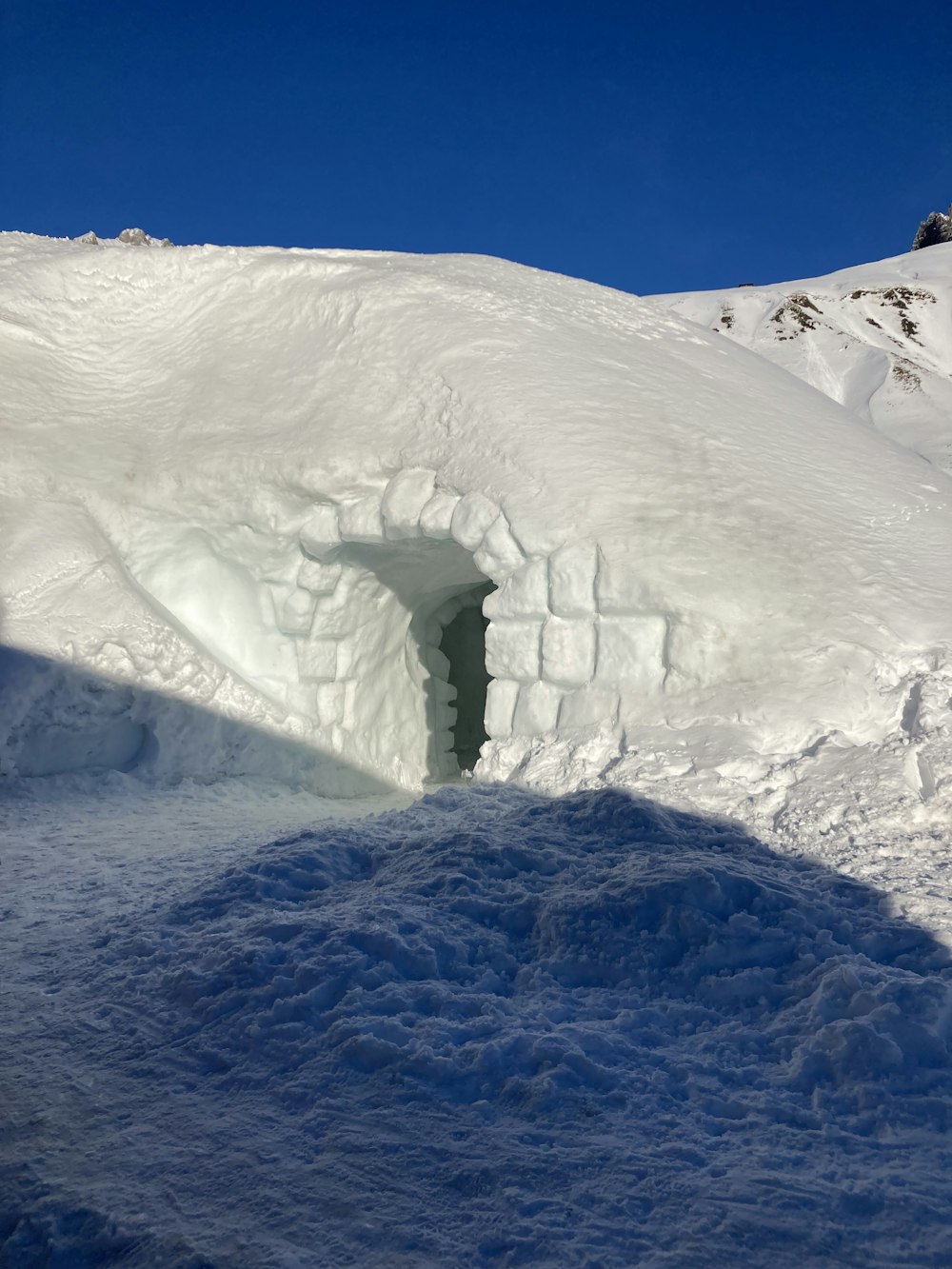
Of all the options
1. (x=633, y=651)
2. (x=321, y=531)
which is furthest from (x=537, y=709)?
(x=321, y=531)

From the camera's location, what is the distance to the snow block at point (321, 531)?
5992mm

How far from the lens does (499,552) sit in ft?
17.1

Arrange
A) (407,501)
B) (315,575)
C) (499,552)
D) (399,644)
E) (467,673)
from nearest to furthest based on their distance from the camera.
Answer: (499,552)
(407,501)
(315,575)
(399,644)
(467,673)

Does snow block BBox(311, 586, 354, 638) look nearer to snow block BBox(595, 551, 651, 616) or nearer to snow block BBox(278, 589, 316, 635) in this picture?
snow block BBox(278, 589, 316, 635)

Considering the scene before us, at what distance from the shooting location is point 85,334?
6809mm

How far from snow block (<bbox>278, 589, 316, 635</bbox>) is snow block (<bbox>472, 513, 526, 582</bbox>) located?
151 cm

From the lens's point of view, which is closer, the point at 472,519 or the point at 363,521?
the point at 472,519

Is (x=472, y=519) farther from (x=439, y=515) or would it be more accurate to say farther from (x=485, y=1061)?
(x=485, y=1061)

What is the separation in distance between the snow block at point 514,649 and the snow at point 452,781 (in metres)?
0.03

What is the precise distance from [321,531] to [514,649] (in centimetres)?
163

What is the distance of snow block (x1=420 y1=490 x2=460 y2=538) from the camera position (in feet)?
17.9

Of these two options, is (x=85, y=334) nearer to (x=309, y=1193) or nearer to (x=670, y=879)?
(x=670, y=879)

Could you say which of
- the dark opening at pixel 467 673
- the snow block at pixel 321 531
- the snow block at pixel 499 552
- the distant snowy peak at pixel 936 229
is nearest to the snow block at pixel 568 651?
the snow block at pixel 499 552

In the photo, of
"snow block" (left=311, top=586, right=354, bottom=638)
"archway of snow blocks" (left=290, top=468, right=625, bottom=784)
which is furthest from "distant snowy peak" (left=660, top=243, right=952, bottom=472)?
"snow block" (left=311, top=586, right=354, bottom=638)
